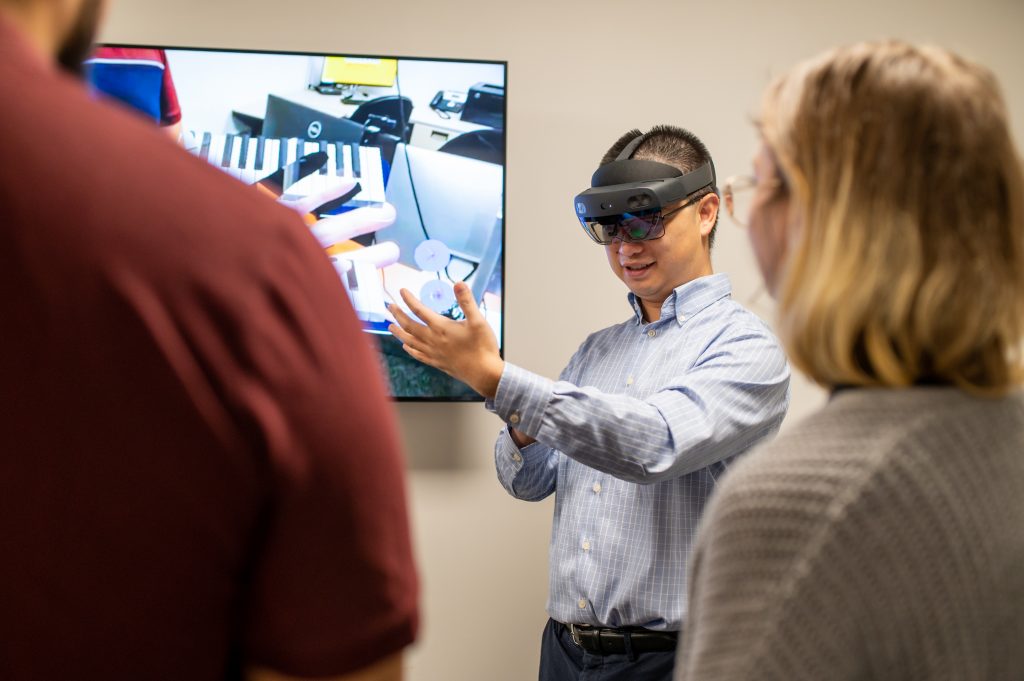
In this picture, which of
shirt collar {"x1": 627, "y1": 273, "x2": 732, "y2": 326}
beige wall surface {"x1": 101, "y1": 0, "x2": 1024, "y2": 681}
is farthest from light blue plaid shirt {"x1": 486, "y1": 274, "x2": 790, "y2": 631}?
beige wall surface {"x1": 101, "y1": 0, "x2": 1024, "y2": 681}

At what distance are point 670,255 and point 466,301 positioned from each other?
614 mm

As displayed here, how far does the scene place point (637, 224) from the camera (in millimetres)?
2160

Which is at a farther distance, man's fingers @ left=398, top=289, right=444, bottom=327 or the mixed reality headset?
the mixed reality headset

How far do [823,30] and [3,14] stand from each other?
2900mm

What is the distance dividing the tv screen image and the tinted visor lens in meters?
0.53

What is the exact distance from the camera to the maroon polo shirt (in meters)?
0.51

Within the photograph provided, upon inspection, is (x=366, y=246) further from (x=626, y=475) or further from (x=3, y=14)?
(x=3, y=14)

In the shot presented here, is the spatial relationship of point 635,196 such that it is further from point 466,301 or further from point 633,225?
point 466,301

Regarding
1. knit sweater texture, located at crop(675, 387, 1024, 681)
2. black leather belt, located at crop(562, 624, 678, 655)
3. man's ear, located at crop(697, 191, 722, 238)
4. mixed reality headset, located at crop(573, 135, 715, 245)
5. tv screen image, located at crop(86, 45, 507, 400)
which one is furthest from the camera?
tv screen image, located at crop(86, 45, 507, 400)

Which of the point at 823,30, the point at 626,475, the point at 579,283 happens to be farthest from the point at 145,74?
the point at 823,30

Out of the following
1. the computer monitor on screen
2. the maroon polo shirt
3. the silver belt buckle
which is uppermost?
the computer monitor on screen

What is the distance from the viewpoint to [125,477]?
56cm

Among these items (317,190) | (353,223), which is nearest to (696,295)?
(353,223)

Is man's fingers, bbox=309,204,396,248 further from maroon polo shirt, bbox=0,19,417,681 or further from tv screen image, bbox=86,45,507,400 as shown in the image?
maroon polo shirt, bbox=0,19,417,681
